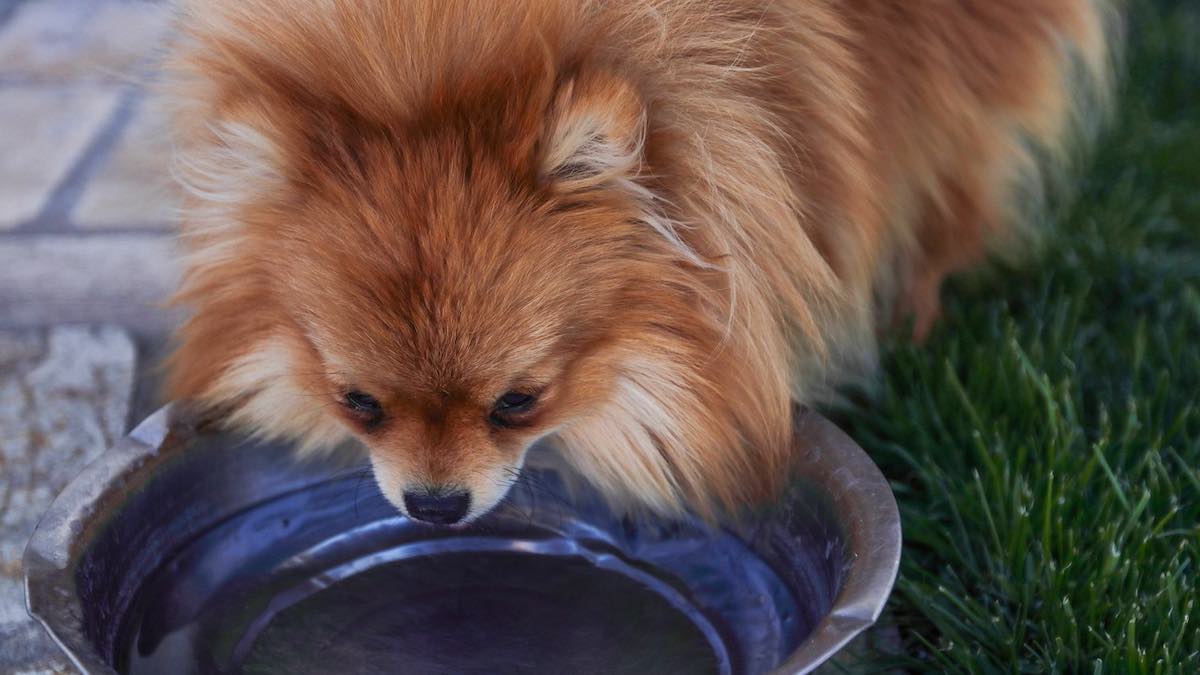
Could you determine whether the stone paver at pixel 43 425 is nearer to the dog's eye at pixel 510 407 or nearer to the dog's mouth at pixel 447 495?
the dog's mouth at pixel 447 495

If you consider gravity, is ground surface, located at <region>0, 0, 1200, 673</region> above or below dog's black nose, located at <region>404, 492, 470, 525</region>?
below

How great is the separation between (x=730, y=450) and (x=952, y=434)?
606mm

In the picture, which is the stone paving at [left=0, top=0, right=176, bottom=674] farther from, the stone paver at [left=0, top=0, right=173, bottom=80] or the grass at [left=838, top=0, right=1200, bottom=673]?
the grass at [left=838, top=0, right=1200, bottom=673]

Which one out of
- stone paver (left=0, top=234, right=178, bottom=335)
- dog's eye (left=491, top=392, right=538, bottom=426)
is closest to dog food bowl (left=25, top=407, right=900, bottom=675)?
dog's eye (left=491, top=392, right=538, bottom=426)

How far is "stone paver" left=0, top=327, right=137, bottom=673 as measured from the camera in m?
2.04

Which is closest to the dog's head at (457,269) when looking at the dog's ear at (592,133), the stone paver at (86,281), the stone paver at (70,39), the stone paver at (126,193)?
the dog's ear at (592,133)

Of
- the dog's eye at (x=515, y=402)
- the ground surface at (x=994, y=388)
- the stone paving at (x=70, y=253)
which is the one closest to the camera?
the dog's eye at (x=515, y=402)

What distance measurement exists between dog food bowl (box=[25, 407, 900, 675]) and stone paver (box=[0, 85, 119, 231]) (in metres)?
1.51

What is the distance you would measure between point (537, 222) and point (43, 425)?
1.34 metres

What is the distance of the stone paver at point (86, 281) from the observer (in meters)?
2.93

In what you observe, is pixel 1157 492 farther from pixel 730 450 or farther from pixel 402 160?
pixel 402 160

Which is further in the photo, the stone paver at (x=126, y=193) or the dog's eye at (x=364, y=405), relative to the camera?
the stone paver at (x=126, y=193)

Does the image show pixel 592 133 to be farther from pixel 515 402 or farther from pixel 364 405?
pixel 364 405

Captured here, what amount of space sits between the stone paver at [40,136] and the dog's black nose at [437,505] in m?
1.86
